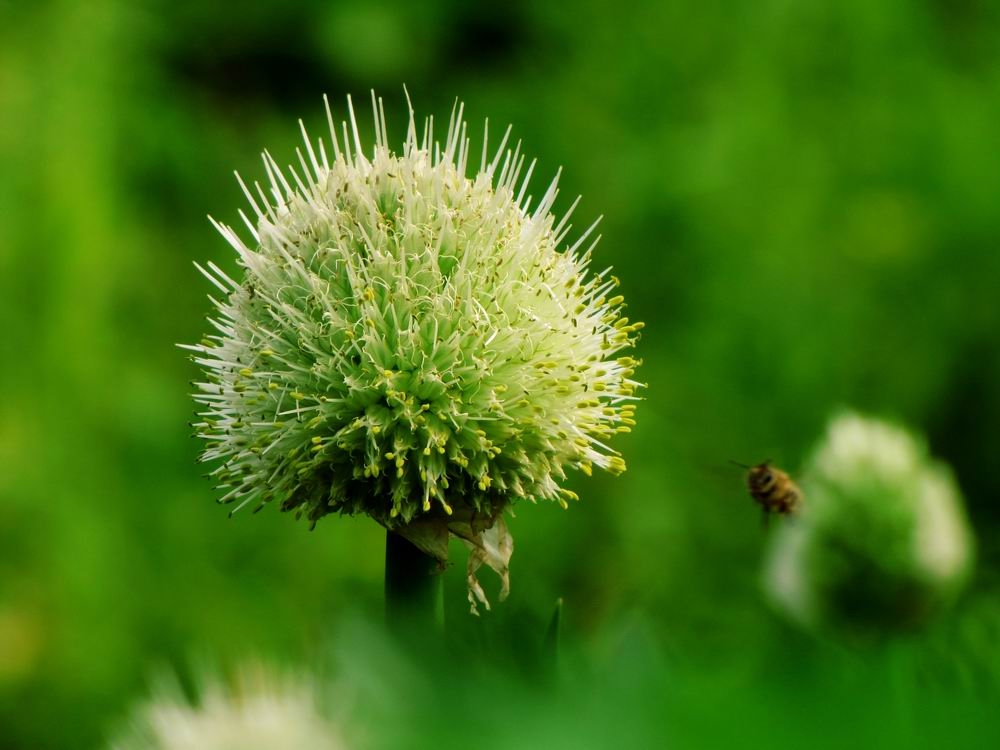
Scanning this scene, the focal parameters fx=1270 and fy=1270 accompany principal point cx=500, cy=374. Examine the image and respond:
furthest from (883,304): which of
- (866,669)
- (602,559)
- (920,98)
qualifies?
(866,669)

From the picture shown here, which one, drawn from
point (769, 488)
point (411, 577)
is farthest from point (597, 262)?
point (411, 577)

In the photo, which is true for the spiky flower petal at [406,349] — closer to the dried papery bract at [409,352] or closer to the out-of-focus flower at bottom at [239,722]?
the dried papery bract at [409,352]

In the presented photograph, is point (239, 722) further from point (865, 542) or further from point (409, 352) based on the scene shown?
point (865, 542)

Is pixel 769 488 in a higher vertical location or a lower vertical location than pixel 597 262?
lower

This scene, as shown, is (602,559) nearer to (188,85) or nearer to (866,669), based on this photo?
(188,85)

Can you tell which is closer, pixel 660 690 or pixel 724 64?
pixel 660 690

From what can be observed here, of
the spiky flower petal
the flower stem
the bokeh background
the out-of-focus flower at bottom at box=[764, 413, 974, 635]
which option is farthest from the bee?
the bokeh background

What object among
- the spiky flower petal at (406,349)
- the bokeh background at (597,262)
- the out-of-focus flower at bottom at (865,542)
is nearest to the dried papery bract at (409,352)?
the spiky flower petal at (406,349)
